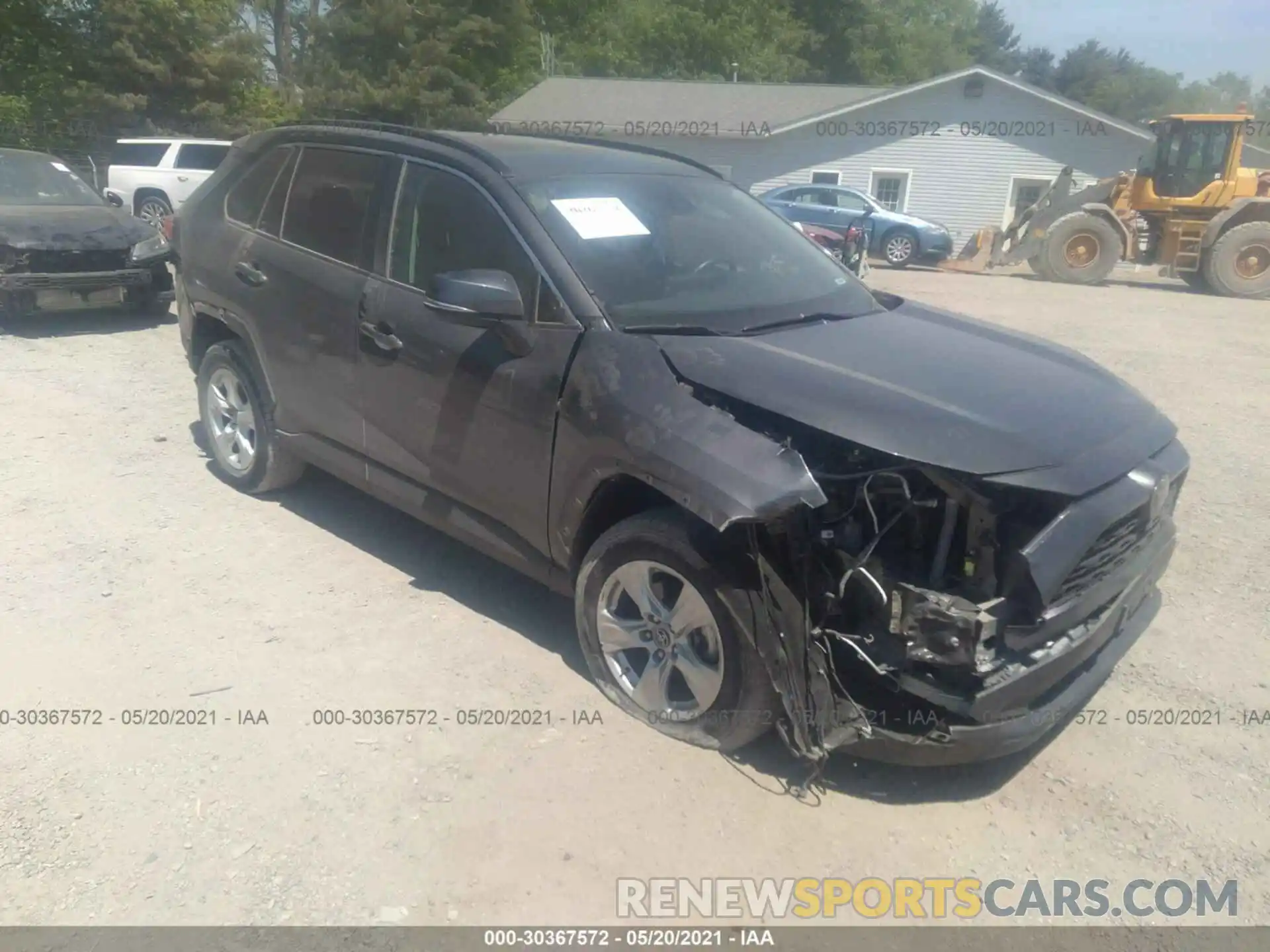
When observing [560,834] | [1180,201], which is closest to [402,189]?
[560,834]

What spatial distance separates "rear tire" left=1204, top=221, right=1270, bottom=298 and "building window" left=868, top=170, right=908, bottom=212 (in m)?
11.5

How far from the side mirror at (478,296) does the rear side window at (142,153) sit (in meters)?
17.2

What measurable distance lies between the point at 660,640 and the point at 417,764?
3.00 ft

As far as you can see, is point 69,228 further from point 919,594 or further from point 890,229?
point 890,229

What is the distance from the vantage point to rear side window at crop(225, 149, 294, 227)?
5.02 metres

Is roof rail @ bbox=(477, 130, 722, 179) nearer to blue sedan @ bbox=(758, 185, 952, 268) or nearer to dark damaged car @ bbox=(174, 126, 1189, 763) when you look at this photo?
dark damaged car @ bbox=(174, 126, 1189, 763)

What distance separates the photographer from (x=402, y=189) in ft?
13.9

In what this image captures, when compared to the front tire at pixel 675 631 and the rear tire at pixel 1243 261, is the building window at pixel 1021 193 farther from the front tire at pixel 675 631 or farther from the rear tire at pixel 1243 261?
the front tire at pixel 675 631

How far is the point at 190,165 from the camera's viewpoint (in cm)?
1786

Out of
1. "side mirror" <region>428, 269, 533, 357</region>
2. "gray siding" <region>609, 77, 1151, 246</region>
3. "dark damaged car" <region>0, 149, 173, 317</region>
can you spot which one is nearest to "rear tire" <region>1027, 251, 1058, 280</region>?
"gray siding" <region>609, 77, 1151, 246</region>

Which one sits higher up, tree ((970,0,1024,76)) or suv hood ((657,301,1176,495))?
tree ((970,0,1024,76))

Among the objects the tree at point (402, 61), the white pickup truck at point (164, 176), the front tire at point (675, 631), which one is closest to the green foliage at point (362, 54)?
the tree at point (402, 61)

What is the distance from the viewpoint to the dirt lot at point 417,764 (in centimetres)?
286

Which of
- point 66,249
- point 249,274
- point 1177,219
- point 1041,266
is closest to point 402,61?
point 1041,266
